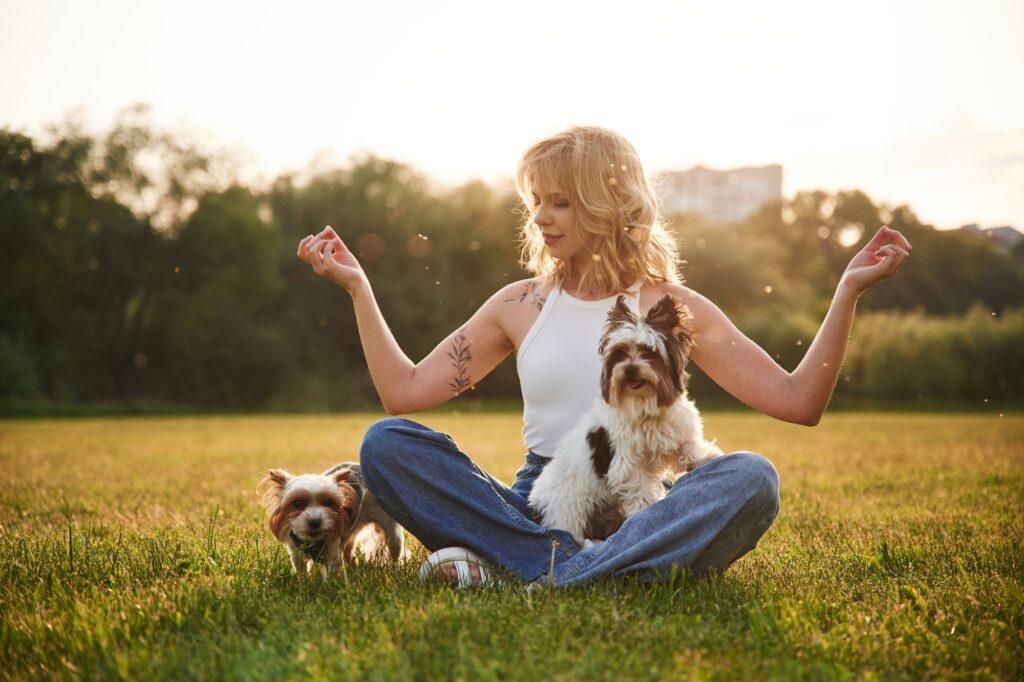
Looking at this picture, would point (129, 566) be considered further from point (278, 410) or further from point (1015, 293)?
point (278, 410)

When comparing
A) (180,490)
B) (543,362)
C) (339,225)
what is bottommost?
(180,490)

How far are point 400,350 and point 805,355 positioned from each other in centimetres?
182

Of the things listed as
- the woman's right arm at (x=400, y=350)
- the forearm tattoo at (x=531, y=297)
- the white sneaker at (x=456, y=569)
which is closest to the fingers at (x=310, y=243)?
the woman's right arm at (x=400, y=350)

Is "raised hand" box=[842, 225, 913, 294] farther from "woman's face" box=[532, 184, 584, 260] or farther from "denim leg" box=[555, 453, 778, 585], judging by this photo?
"woman's face" box=[532, 184, 584, 260]

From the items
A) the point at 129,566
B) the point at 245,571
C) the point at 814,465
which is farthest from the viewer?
the point at 814,465

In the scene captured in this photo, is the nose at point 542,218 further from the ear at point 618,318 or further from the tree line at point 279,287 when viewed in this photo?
the tree line at point 279,287

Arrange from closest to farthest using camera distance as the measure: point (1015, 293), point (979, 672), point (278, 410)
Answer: point (979, 672) → point (1015, 293) → point (278, 410)

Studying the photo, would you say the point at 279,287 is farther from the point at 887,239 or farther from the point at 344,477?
the point at 887,239

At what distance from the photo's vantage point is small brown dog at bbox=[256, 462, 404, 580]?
12.7 ft

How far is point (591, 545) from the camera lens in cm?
365

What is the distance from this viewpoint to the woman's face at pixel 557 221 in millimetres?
3883

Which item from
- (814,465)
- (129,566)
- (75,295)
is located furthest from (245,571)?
(75,295)

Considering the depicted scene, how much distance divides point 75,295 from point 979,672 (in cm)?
3412

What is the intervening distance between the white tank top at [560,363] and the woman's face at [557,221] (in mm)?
239
